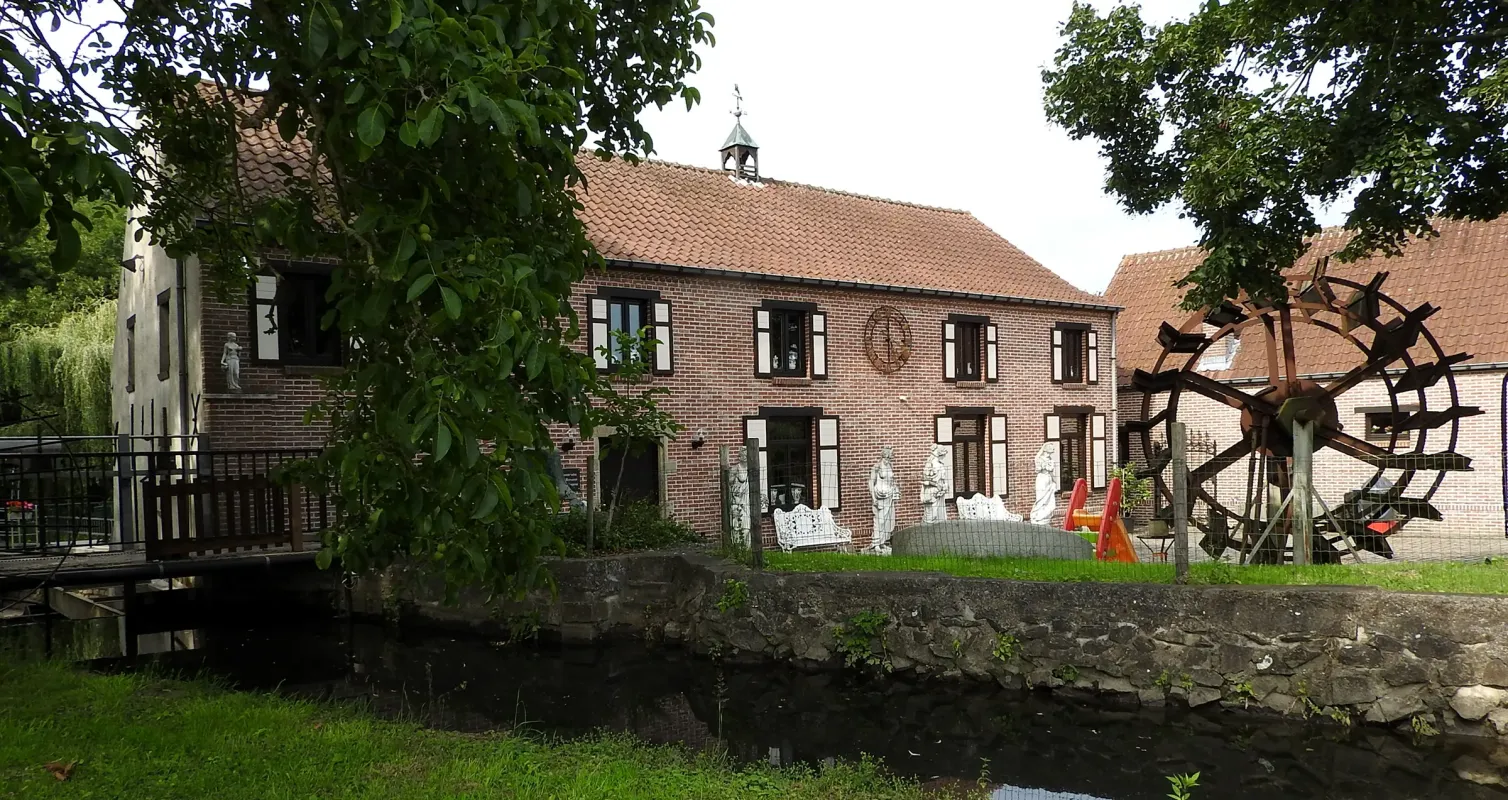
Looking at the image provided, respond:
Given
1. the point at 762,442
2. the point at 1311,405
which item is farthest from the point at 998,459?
the point at 1311,405

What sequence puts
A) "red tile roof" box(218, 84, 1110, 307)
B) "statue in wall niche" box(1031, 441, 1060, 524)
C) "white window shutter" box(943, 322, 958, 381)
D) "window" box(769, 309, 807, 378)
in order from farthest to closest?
"white window shutter" box(943, 322, 958, 381)
"window" box(769, 309, 807, 378)
"red tile roof" box(218, 84, 1110, 307)
"statue in wall niche" box(1031, 441, 1060, 524)

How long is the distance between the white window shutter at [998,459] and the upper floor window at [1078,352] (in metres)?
2.53

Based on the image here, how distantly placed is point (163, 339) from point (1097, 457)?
18637mm

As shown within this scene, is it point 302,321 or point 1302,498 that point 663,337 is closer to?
point 302,321

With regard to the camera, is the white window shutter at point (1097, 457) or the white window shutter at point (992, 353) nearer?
the white window shutter at point (992, 353)

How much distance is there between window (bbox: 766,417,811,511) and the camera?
1773cm

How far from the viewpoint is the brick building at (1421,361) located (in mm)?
17875

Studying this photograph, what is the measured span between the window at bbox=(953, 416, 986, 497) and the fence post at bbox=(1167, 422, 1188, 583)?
1120 centimetres

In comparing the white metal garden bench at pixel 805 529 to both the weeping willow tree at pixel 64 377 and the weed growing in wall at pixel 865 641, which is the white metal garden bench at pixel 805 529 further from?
the weeping willow tree at pixel 64 377

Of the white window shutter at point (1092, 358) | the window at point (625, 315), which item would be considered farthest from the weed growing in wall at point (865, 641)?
the white window shutter at point (1092, 358)

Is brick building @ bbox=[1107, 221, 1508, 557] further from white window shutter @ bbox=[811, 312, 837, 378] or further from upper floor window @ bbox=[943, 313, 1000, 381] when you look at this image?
white window shutter @ bbox=[811, 312, 837, 378]

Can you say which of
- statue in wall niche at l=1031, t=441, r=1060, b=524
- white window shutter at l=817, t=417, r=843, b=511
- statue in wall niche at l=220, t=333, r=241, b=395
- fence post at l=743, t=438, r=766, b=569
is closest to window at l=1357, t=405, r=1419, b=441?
statue in wall niche at l=1031, t=441, r=1060, b=524

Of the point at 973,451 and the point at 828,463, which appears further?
the point at 973,451

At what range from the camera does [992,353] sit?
20.8 meters
